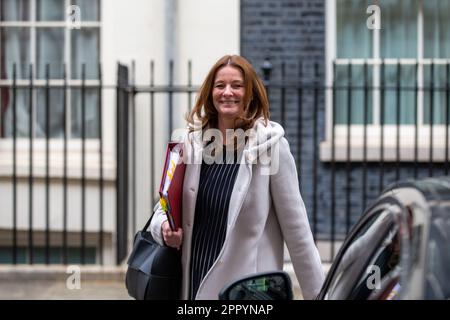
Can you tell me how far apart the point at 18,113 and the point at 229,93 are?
5.88 meters

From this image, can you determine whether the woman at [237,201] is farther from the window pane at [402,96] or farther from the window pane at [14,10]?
the window pane at [14,10]

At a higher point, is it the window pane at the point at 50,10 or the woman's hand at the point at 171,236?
the window pane at the point at 50,10

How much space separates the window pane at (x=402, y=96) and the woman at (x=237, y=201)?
17.5ft

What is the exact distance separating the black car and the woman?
79 centimetres

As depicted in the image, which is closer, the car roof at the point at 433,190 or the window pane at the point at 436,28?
the car roof at the point at 433,190

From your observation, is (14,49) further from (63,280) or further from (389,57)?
(389,57)

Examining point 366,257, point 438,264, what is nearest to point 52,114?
point 366,257

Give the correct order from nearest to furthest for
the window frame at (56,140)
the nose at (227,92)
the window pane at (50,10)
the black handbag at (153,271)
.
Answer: the black handbag at (153,271) < the nose at (227,92) < the window frame at (56,140) < the window pane at (50,10)

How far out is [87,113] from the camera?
9648mm

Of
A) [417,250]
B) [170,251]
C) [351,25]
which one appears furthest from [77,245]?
[417,250]

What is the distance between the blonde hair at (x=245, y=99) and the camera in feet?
14.0

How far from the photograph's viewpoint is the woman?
414 cm

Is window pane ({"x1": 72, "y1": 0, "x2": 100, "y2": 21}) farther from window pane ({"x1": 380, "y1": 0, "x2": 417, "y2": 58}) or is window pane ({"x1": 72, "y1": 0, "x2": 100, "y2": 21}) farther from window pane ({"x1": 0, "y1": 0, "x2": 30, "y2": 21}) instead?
window pane ({"x1": 380, "y1": 0, "x2": 417, "y2": 58})

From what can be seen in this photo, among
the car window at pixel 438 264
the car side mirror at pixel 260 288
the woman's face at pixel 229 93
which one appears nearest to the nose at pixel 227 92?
the woman's face at pixel 229 93
